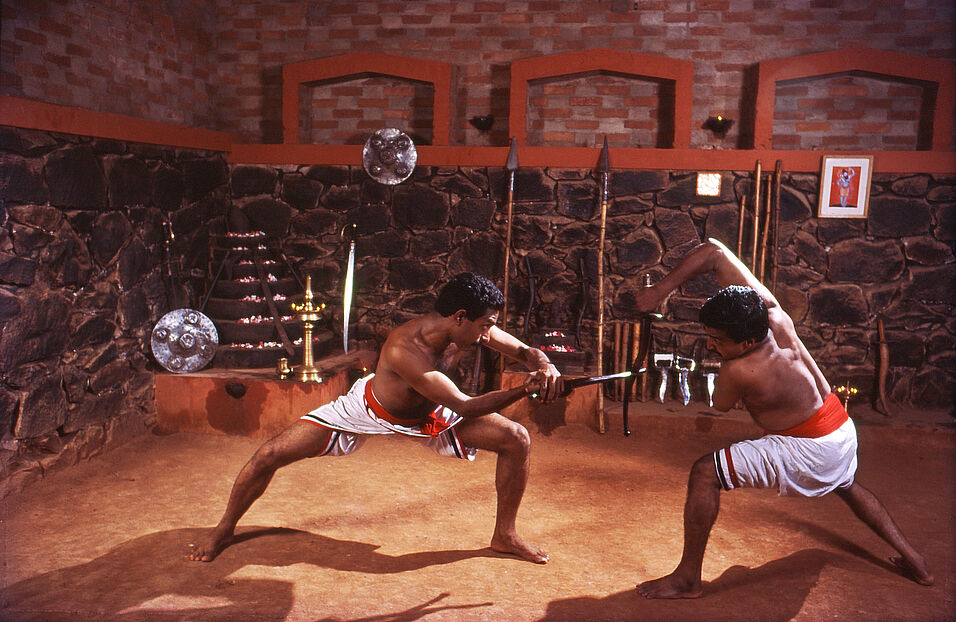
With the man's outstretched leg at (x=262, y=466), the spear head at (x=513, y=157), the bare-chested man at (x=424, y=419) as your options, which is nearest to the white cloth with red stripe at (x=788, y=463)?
the bare-chested man at (x=424, y=419)

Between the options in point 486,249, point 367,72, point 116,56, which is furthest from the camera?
point 367,72

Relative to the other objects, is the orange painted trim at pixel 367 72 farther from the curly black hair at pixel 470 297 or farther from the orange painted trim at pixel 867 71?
the curly black hair at pixel 470 297

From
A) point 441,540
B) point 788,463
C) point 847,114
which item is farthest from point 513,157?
point 788,463

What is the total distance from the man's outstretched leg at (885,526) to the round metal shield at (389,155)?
184 inches

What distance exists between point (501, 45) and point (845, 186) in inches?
138

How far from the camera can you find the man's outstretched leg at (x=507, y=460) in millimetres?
3777

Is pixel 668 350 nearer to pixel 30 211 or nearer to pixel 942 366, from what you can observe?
pixel 942 366

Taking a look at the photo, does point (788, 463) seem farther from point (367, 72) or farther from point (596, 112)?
point (367, 72)

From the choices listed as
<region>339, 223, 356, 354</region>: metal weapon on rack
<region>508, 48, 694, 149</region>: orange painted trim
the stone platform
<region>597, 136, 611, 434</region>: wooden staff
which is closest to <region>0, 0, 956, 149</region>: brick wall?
<region>508, 48, 694, 149</region>: orange painted trim

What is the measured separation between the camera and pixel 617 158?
6699mm

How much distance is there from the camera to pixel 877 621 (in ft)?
10.7

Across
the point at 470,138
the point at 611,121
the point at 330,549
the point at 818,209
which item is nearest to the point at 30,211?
the point at 330,549

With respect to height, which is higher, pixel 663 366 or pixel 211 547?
pixel 663 366

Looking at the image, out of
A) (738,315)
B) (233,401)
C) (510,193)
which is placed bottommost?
(233,401)
